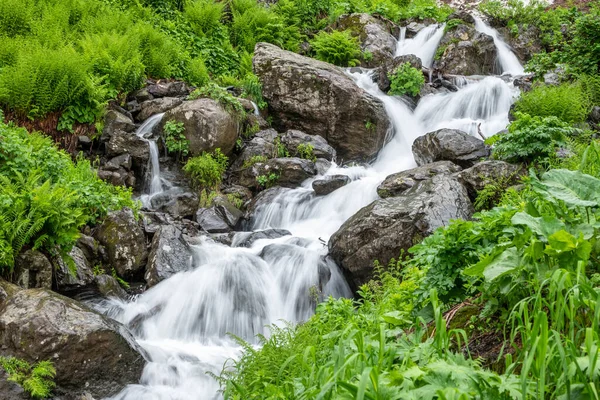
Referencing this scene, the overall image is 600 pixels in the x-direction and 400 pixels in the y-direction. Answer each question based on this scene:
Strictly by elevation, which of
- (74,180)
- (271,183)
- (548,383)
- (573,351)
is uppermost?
(573,351)

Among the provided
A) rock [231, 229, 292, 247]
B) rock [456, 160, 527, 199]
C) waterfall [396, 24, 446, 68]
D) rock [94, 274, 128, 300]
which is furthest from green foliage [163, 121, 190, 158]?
waterfall [396, 24, 446, 68]

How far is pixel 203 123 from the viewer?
406 inches

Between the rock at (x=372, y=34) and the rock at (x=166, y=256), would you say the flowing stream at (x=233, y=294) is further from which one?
the rock at (x=372, y=34)

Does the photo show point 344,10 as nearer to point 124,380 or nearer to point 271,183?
point 271,183

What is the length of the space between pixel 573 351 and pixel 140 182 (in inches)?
358

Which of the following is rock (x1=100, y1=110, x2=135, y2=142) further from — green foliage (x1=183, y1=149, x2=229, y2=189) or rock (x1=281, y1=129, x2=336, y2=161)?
rock (x1=281, y1=129, x2=336, y2=161)

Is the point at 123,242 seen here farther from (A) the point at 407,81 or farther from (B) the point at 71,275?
(A) the point at 407,81

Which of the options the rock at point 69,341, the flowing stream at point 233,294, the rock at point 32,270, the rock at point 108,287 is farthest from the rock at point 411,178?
the rock at point 32,270

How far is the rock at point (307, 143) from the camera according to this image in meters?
11.1

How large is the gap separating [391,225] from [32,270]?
466 centimetres

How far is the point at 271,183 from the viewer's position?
33.8ft

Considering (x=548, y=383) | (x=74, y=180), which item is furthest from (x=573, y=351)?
(x=74, y=180)

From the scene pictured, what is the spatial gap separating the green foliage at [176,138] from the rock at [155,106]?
773 millimetres

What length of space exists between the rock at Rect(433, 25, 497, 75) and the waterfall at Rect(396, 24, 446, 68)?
59 cm
